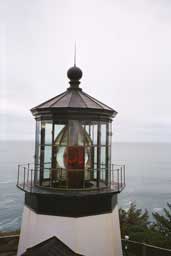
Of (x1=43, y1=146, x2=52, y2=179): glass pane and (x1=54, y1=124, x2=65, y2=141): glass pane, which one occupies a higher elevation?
(x1=54, y1=124, x2=65, y2=141): glass pane

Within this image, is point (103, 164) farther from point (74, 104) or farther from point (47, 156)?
point (74, 104)

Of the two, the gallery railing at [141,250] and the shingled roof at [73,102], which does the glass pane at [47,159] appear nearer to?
the shingled roof at [73,102]

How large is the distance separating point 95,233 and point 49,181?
110cm

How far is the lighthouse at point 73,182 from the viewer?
4676 millimetres

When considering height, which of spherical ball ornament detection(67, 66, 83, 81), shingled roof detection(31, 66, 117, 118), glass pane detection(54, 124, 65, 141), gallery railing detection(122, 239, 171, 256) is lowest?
gallery railing detection(122, 239, 171, 256)

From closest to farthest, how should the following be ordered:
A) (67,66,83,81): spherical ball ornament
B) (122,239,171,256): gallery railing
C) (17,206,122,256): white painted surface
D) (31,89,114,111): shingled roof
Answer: (17,206,122,256): white painted surface < (31,89,114,111): shingled roof < (67,66,83,81): spherical ball ornament < (122,239,171,256): gallery railing

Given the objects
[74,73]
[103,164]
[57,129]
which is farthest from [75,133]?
[74,73]

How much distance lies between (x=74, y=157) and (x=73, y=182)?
0.40 meters

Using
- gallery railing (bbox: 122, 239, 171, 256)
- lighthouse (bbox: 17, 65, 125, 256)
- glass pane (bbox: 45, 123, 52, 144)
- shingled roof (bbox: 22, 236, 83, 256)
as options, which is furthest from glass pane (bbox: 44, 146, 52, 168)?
Result: gallery railing (bbox: 122, 239, 171, 256)

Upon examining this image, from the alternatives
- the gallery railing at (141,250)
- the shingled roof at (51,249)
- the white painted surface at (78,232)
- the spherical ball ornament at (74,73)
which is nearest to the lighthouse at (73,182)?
the white painted surface at (78,232)

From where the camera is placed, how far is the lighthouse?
4.68m

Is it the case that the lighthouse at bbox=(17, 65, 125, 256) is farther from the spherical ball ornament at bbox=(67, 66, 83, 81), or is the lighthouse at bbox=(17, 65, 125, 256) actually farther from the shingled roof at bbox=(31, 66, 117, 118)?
the spherical ball ornament at bbox=(67, 66, 83, 81)

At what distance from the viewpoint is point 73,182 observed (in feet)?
15.9

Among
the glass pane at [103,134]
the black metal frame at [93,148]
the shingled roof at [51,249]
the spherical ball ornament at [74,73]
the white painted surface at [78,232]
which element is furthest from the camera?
the spherical ball ornament at [74,73]
